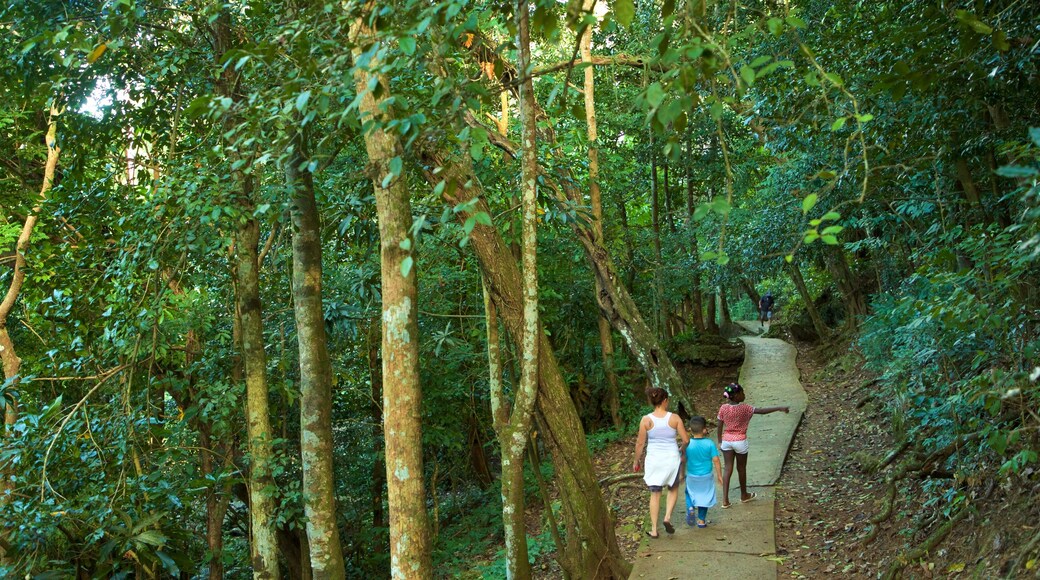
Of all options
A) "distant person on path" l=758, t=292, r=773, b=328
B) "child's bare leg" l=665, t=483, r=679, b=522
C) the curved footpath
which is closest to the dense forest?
the curved footpath

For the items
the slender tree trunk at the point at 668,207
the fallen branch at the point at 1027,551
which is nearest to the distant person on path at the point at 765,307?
the slender tree trunk at the point at 668,207

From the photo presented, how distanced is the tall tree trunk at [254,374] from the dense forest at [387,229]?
29 millimetres

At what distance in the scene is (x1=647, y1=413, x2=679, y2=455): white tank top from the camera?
747 cm

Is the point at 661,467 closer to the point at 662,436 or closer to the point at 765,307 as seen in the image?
the point at 662,436

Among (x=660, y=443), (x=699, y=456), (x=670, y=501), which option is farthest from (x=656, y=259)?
(x=660, y=443)

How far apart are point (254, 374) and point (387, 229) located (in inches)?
107

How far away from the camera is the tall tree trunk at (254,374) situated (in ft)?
22.7

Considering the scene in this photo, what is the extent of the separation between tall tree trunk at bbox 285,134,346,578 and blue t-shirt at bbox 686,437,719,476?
3.54 meters

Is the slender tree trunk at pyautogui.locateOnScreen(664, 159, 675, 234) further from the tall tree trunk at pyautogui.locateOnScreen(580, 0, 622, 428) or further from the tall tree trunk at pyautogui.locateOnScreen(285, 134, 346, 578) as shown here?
the tall tree trunk at pyautogui.locateOnScreen(285, 134, 346, 578)

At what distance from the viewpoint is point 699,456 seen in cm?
778

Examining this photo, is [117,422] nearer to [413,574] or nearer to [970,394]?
[413,574]

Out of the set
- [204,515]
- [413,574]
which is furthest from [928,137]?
[204,515]

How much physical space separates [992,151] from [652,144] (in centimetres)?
897

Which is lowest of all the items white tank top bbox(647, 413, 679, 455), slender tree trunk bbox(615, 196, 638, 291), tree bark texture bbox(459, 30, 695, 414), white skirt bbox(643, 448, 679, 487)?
white skirt bbox(643, 448, 679, 487)
